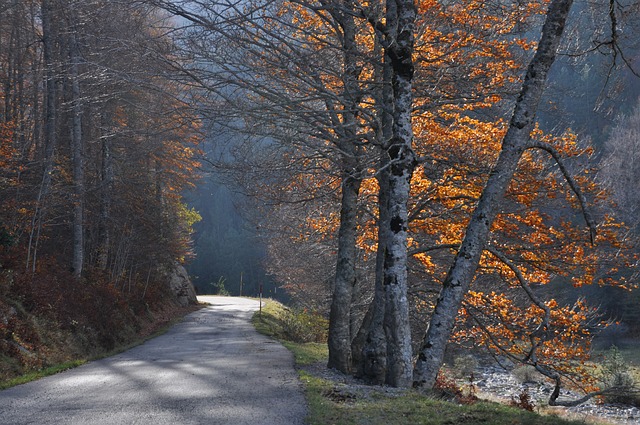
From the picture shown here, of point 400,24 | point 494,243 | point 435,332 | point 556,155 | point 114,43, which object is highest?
point 400,24

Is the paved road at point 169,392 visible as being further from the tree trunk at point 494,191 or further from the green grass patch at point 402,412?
the tree trunk at point 494,191

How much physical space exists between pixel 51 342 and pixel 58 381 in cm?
406

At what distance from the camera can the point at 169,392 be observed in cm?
832

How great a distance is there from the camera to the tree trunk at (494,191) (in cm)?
771

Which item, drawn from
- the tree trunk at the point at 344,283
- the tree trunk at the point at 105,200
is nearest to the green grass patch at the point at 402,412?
the tree trunk at the point at 344,283

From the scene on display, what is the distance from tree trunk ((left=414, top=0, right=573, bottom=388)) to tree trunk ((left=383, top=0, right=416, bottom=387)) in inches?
26.5

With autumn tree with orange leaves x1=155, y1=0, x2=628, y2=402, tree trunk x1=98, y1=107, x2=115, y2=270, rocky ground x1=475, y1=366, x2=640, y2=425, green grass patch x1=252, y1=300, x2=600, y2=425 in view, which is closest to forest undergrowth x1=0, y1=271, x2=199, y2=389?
tree trunk x1=98, y1=107, x2=115, y2=270

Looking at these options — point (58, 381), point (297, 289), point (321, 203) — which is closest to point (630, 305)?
point (297, 289)

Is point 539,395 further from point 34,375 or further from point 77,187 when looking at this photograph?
point 77,187

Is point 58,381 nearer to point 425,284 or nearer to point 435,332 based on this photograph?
point 435,332

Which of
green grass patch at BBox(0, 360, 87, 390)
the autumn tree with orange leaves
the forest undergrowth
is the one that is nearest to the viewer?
the autumn tree with orange leaves

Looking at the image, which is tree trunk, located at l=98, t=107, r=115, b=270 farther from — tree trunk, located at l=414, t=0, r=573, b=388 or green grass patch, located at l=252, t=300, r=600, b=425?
tree trunk, located at l=414, t=0, r=573, b=388

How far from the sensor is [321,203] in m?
14.3

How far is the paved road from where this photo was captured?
263 inches
